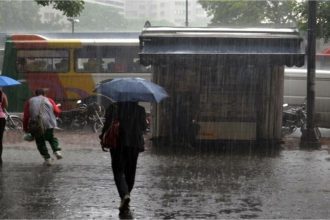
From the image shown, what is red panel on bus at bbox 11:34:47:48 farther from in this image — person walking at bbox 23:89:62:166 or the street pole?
the street pole

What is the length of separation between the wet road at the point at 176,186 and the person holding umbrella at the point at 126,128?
456 mm

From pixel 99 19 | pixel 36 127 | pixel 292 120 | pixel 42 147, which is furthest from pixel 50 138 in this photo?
pixel 99 19

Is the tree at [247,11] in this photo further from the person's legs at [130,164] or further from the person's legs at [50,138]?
the person's legs at [130,164]

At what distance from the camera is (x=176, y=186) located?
9.51m

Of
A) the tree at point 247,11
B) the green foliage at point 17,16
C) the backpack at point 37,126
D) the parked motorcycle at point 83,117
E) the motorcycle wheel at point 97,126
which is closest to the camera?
the backpack at point 37,126

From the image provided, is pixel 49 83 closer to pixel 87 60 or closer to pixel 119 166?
pixel 87 60

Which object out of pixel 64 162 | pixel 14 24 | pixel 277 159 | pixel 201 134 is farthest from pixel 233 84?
pixel 14 24

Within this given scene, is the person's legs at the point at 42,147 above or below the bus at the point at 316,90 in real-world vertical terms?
below

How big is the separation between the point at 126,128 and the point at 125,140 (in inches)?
6.2

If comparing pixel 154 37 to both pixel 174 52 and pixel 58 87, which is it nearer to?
pixel 174 52

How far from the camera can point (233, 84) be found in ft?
46.5

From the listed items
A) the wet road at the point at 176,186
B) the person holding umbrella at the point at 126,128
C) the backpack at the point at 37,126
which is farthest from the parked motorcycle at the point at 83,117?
the person holding umbrella at the point at 126,128

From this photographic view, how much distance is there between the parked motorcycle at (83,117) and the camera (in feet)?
58.5

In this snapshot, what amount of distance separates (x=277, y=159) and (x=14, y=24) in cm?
2866
